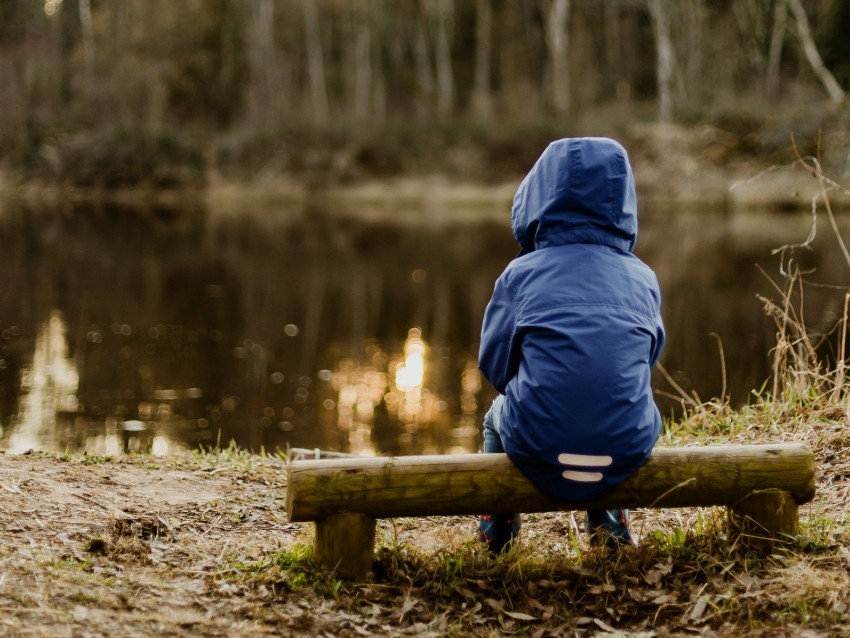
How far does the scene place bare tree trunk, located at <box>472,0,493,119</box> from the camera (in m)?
40.3

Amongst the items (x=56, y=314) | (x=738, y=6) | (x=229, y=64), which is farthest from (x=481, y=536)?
(x=229, y=64)

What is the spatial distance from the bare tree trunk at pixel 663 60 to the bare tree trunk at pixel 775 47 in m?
4.08

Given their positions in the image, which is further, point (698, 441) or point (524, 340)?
point (698, 441)

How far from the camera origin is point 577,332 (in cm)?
316

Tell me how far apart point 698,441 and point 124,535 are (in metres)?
3.58

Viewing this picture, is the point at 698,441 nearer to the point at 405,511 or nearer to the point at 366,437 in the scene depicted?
the point at 405,511

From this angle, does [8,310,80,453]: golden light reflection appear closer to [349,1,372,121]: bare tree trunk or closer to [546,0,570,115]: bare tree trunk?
[546,0,570,115]: bare tree trunk

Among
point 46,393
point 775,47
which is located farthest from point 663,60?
point 46,393

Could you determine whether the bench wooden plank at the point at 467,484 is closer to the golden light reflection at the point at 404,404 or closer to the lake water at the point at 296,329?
the lake water at the point at 296,329

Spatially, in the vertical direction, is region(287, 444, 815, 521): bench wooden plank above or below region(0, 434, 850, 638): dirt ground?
above

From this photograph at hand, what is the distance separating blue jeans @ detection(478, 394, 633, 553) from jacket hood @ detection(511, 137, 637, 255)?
0.77 meters

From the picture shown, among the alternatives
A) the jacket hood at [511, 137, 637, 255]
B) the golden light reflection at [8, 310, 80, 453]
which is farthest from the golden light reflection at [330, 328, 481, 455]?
the jacket hood at [511, 137, 637, 255]

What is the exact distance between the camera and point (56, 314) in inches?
597

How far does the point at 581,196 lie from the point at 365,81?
1552 inches
